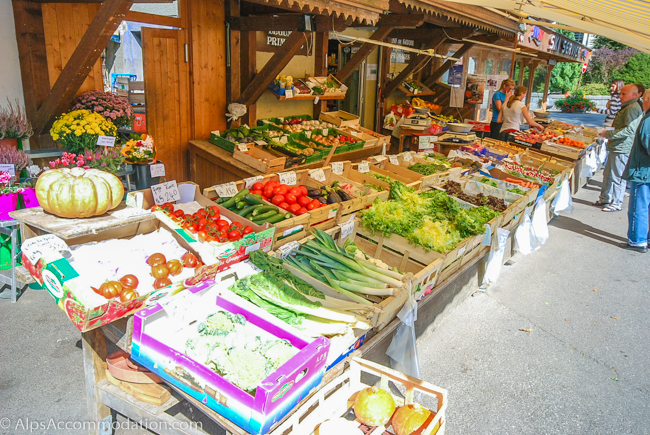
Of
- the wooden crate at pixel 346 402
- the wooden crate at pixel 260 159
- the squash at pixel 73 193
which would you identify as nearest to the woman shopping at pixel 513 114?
the wooden crate at pixel 260 159

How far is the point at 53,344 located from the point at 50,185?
1666 mm

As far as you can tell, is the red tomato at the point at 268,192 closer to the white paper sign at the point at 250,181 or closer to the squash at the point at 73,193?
the white paper sign at the point at 250,181

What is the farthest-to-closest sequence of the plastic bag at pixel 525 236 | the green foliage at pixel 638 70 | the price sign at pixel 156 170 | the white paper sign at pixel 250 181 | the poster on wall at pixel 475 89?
the green foliage at pixel 638 70
the poster on wall at pixel 475 89
the plastic bag at pixel 525 236
the price sign at pixel 156 170
the white paper sign at pixel 250 181

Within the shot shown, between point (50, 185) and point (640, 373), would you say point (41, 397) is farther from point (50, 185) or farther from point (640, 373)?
point (640, 373)

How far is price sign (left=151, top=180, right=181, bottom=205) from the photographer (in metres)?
3.70

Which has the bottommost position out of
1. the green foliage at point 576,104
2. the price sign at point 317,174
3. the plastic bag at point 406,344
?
the plastic bag at point 406,344

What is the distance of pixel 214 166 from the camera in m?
6.25

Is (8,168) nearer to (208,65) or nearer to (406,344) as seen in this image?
(208,65)

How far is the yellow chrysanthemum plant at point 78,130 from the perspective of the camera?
176 inches

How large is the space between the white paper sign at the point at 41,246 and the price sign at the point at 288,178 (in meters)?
2.61

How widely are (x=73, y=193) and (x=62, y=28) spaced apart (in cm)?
313

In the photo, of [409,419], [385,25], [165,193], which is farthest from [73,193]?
[385,25]

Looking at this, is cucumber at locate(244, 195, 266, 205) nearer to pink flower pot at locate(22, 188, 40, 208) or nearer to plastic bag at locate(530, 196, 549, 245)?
pink flower pot at locate(22, 188, 40, 208)

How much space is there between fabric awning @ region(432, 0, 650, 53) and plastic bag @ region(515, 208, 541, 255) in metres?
2.25
